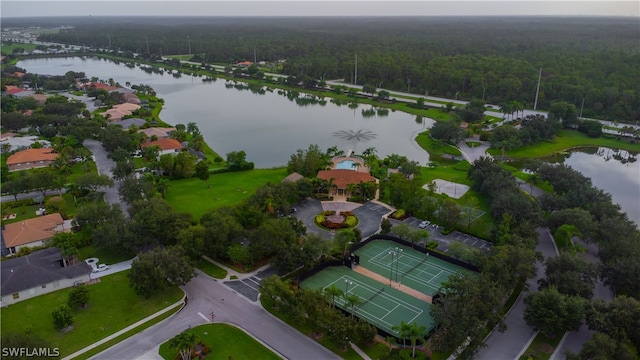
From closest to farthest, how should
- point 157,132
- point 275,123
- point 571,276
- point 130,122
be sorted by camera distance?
point 571,276, point 157,132, point 130,122, point 275,123

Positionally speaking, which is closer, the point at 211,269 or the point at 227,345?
the point at 227,345

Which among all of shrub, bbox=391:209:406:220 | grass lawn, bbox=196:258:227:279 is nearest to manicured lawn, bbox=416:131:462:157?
shrub, bbox=391:209:406:220

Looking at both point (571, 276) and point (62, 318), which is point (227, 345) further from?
point (571, 276)

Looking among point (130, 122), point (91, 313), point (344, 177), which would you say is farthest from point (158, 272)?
point (130, 122)

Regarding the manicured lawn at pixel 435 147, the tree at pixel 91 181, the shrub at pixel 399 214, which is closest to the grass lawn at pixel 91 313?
the tree at pixel 91 181

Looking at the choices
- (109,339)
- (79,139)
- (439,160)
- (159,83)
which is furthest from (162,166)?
(159,83)

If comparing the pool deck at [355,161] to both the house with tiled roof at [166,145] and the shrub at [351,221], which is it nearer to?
the shrub at [351,221]
